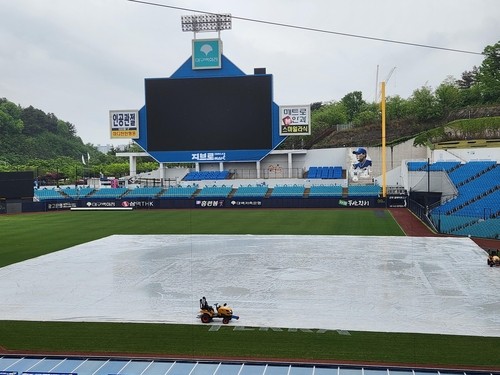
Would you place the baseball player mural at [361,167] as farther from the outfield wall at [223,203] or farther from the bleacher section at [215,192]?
the bleacher section at [215,192]

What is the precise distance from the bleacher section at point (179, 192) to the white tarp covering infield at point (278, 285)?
1418 inches

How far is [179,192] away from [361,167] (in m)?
29.0

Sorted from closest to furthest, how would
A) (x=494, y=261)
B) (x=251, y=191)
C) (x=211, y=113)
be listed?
(x=494, y=261), (x=211, y=113), (x=251, y=191)

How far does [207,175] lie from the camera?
78000 mm

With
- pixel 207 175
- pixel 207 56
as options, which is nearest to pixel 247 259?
pixel 207 56

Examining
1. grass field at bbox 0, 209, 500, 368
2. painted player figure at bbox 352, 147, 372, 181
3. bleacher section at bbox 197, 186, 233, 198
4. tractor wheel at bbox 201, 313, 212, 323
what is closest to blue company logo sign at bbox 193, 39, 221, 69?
bleacher section at bbox 197, 186, 233, 198

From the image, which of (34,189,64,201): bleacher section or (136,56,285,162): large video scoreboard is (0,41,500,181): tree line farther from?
(136,56,285,162): large video scoreboard

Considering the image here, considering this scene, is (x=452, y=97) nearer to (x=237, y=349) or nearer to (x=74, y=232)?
(x=74, y=232)

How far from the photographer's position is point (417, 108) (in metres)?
96.6

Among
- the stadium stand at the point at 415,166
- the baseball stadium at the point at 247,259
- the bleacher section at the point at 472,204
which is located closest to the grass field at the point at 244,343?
the baseball stadium at the point at 247,259

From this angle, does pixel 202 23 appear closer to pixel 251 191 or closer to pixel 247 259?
pixel 251 191

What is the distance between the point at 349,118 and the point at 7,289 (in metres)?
118

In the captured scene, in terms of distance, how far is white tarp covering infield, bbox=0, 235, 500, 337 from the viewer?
18.6 metres

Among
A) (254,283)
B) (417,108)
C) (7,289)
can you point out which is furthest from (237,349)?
(417,108)
